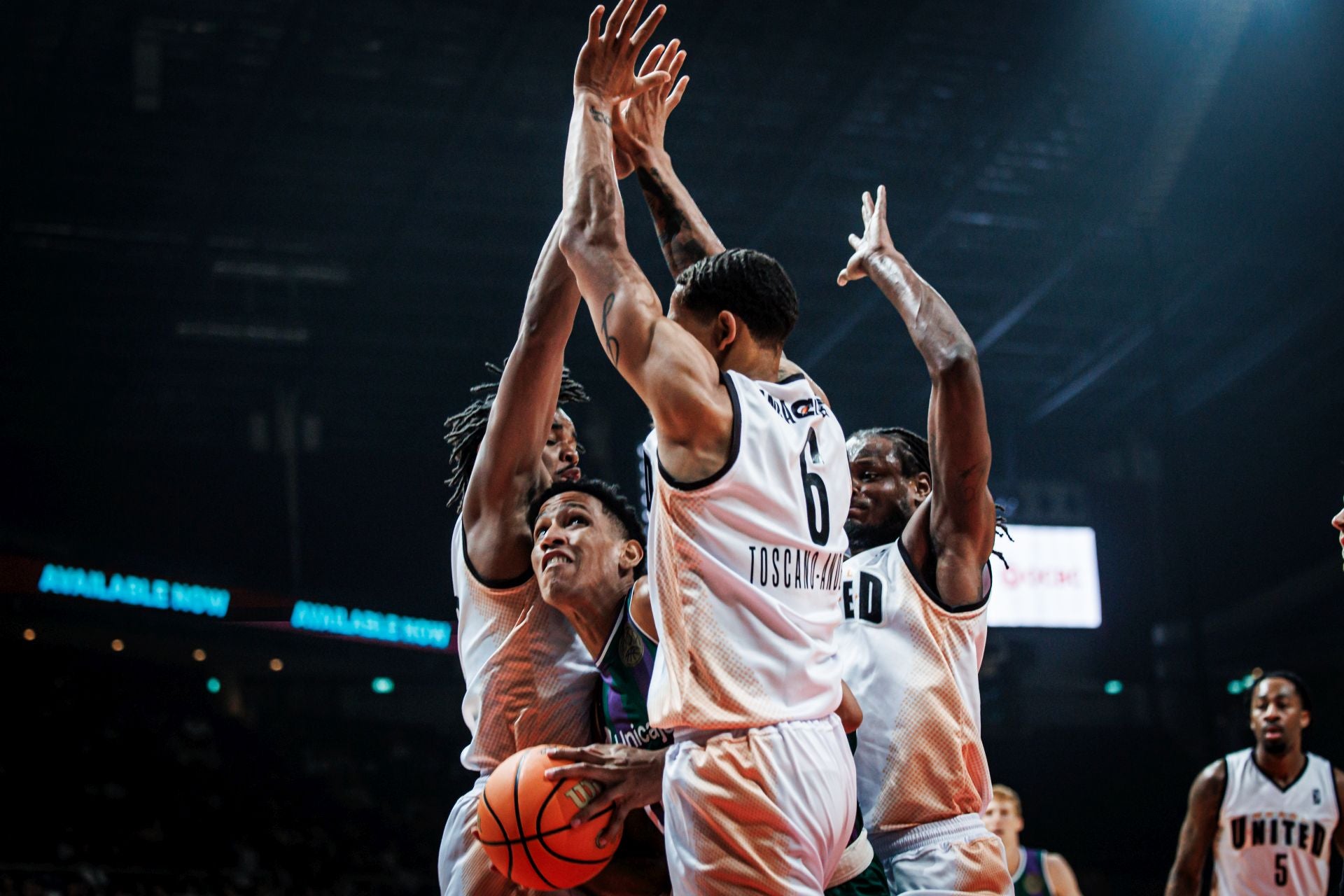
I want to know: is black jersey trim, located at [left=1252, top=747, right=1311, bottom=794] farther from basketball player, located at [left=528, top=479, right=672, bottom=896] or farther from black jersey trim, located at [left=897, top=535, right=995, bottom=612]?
basketball player, located at [left=528, top=479, right=672, bottom=896]

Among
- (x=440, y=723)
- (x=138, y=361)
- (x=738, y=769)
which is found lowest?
Result: (x=738, y=769)

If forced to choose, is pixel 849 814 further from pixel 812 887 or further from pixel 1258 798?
pixel 1258 798

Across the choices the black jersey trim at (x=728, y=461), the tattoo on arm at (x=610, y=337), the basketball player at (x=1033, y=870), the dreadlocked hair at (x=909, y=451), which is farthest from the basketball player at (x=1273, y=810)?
the tattoo on arm at (x=610, y=337)

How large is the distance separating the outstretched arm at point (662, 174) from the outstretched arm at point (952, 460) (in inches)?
22.2

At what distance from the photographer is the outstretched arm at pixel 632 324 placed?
8.46ft

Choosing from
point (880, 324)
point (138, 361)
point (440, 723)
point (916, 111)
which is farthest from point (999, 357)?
point (138, 361)

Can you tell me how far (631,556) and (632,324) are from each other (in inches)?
32.9

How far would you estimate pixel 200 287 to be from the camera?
46.4 ft

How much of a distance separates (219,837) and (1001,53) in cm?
1137

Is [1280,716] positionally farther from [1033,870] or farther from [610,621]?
[610,621]

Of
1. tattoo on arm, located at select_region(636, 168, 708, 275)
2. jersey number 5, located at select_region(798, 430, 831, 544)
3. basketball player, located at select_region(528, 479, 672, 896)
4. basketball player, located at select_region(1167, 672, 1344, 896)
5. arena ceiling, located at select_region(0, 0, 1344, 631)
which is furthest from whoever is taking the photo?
arena ceiling, located at select_region(0, 0, 1344, 631)

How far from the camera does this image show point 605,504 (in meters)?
3.32

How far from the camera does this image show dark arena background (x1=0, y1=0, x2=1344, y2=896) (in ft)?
35.8

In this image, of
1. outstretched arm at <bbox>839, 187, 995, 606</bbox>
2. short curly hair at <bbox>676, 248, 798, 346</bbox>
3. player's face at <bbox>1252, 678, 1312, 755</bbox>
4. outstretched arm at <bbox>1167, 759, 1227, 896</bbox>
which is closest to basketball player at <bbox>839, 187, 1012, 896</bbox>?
Answer: outstretched arm at <bbox>839, 187, 995, 606</bbox>
